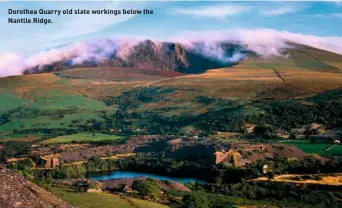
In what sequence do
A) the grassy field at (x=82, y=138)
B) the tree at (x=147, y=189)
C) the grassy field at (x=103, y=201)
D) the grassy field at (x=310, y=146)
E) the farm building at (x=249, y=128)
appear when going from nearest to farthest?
the grassy field at (x=103, y=201) → the tree at (x=147, y=189) → the grassy field at (x=310, y=146) → the farm building at (x=249, y=128) → the grassy field at (x=82, y=138)

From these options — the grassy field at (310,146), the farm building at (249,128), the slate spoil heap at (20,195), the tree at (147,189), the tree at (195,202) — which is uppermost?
the slate spoil heap at (20,195)

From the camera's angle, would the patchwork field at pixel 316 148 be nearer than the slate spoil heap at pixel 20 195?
No

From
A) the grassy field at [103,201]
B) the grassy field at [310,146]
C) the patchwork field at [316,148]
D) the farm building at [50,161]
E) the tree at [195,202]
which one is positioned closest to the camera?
the grassy field at [103,201]

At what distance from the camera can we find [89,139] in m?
152

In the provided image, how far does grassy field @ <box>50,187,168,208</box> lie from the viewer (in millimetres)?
53781

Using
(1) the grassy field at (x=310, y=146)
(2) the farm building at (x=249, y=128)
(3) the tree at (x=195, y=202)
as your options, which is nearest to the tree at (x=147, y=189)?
(3) the tree at (x=195, y=202)

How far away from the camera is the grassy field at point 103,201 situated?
5378 cm

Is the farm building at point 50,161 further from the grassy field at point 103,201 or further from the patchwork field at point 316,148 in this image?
the grassy field at point 103,201

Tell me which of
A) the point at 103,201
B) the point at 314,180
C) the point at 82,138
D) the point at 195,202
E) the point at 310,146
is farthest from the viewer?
the point at 82,138

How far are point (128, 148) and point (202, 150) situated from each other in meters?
25.1

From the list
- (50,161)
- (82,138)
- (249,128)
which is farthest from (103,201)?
(82,138)

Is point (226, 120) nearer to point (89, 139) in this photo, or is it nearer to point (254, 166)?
point (89, 139)

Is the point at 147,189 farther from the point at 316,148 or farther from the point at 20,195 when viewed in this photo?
the point at 316,148

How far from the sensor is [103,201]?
185ft
